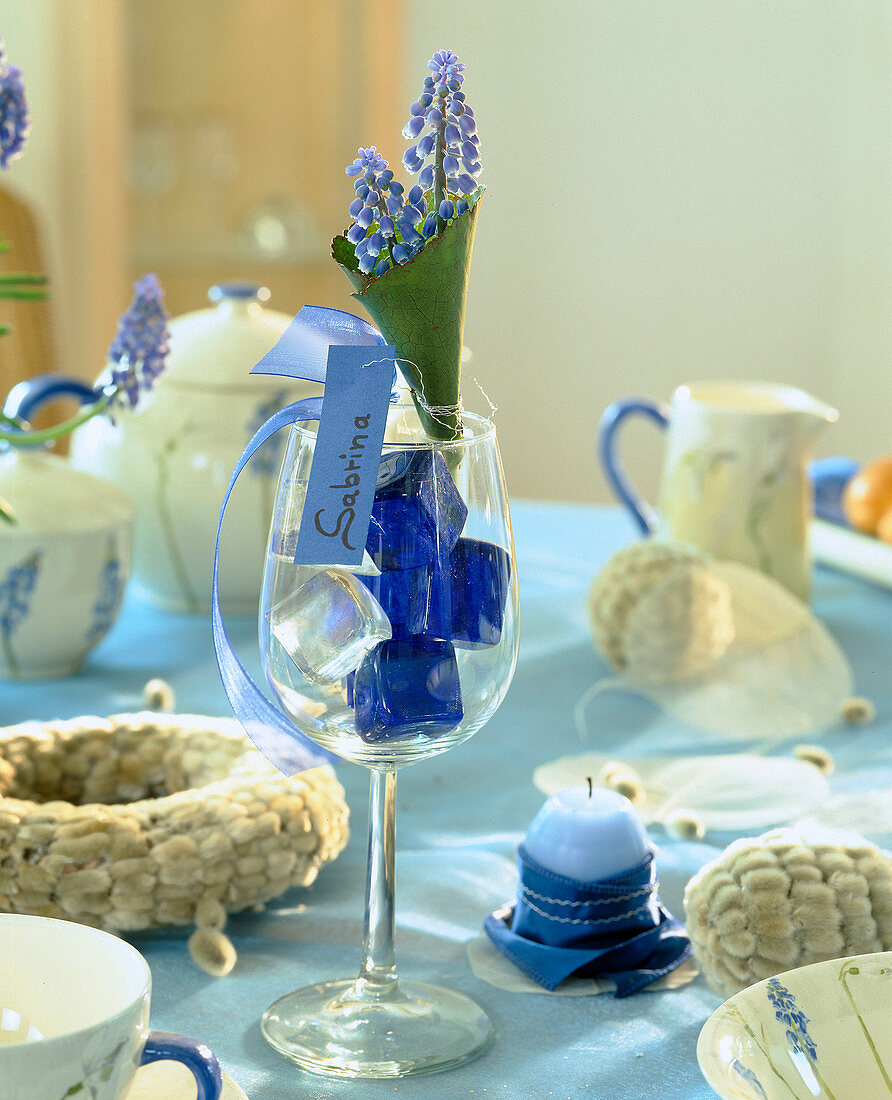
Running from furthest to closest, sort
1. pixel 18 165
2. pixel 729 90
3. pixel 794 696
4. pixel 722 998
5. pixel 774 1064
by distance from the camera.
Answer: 1. pixel 729 90
2. pixel 18 165
3. pixel 794 696
4. pixel 722 998
5. pixel 774 1064

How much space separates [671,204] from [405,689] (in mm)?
2261

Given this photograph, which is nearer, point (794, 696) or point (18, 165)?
point (794, 696)

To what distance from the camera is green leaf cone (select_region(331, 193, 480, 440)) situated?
0.41 metres

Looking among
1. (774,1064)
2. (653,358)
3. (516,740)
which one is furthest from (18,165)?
(774,1064)

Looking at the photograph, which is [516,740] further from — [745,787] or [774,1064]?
[774,1064]

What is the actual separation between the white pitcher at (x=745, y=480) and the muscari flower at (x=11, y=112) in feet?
1.60

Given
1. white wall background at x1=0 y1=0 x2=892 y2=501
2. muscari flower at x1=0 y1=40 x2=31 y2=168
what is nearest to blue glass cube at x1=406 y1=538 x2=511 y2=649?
muscari flower at x1=0 y1=40 x2=31 y2=168

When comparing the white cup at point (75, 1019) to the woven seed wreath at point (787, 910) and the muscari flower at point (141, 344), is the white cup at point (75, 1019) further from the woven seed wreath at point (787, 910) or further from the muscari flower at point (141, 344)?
the muscari flower at point (141, 344)

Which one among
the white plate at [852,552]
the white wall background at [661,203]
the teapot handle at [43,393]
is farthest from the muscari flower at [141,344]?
the white wall background at [661,203]

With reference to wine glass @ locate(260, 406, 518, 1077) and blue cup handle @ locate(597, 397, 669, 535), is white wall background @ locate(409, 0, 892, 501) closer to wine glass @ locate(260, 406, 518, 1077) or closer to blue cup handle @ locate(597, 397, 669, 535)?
blue cup handle @ locate(597, 397, 669, 535)

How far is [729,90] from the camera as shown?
2451mm

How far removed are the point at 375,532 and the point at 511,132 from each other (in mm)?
2256

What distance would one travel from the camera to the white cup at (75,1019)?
32cm

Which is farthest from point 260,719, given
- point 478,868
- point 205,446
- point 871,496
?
point 871,496
